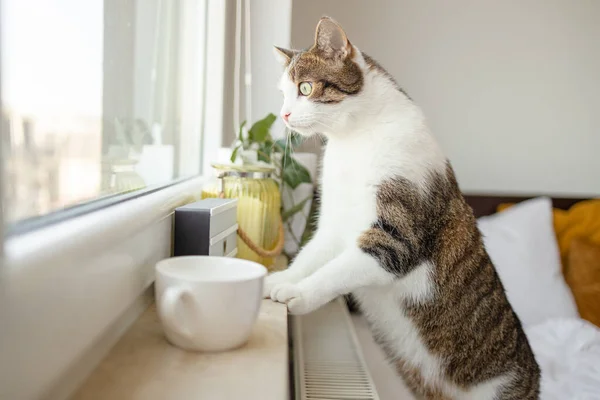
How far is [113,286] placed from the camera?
50cm

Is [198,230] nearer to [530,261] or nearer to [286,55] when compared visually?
[286,55]

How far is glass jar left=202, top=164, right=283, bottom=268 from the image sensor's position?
1.00 m

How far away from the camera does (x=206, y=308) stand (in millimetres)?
521

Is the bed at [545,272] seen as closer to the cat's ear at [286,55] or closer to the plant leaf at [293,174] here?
the plant leaf at [293,174]

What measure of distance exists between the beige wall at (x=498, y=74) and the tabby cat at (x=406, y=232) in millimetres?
1177

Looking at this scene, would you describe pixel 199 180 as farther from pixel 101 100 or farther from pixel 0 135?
pixel 0 135

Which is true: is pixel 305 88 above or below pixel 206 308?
above

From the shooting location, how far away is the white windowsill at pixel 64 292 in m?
0.32

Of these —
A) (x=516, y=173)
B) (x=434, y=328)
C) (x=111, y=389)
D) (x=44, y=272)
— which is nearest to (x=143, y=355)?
(x=111, y=389)

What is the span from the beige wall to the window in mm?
1243

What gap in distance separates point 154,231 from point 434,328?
55 centimetres

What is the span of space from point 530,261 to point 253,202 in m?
1.23

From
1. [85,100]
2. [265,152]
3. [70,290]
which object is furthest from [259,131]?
[70,290]

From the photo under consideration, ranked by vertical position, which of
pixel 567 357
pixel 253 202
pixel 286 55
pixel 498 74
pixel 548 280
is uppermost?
pixel 498 74
